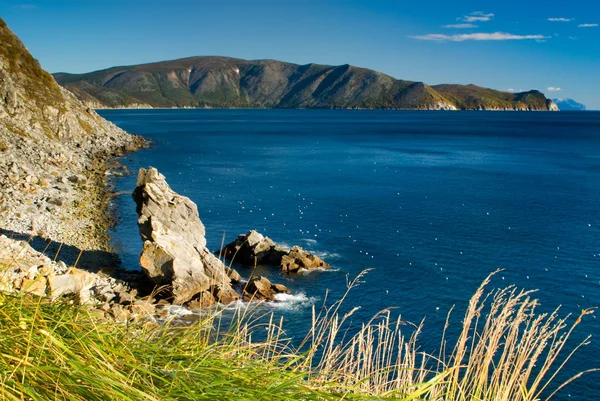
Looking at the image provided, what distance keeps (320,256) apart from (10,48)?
68831mm

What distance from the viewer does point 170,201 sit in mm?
34406

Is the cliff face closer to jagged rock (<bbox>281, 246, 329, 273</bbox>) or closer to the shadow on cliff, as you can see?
the shadow on cliff

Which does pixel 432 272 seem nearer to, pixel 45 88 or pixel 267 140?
pixel 45 88

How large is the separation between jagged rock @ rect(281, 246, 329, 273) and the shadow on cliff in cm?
890

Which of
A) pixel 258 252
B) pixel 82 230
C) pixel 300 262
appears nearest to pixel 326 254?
pixel 300 262

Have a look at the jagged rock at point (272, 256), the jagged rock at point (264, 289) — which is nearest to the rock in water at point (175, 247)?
the jagged rock at point (264, 289)

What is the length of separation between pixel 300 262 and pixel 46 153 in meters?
41.0

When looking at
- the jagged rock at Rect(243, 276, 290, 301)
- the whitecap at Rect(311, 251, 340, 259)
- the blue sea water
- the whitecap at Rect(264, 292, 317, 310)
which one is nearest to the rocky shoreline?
the jagged rock at Rect(243, 276, 290, 301)

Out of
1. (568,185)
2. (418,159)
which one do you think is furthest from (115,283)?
(418,159)

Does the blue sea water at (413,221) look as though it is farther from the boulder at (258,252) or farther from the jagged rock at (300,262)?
the boulder at (258,252)

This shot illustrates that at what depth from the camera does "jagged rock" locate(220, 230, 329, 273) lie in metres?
34.3

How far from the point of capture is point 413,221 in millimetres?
45906

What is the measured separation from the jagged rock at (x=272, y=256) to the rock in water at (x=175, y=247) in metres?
3.28

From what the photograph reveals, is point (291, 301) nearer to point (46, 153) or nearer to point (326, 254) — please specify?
point (326, 254)
